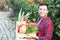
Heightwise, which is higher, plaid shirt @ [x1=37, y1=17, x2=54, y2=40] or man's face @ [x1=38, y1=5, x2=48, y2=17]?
man's face @ [x1=38, y1=5, x2=48, y2=17]

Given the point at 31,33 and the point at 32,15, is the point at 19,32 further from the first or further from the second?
the point at 32,15

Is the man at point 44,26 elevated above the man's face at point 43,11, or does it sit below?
below

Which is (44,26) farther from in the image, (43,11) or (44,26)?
(43,11)

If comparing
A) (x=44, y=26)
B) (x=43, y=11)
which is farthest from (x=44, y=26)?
(x=43, y=11)

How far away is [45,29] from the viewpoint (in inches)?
131

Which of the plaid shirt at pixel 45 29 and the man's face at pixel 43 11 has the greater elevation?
the man's face at pixel 43 11

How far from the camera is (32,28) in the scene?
3.50 metres

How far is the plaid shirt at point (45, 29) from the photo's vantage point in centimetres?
327

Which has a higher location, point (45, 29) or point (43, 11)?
point (43, 11)

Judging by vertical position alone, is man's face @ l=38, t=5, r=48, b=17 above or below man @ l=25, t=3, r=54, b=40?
above

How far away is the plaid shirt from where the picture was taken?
3.27 metres

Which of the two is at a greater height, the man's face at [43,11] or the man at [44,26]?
the man's face at [43,11]

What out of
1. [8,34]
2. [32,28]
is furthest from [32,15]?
[32,28]

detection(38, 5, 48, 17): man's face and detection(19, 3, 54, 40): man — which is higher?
detection(38, 5, 48, 17): man's face
